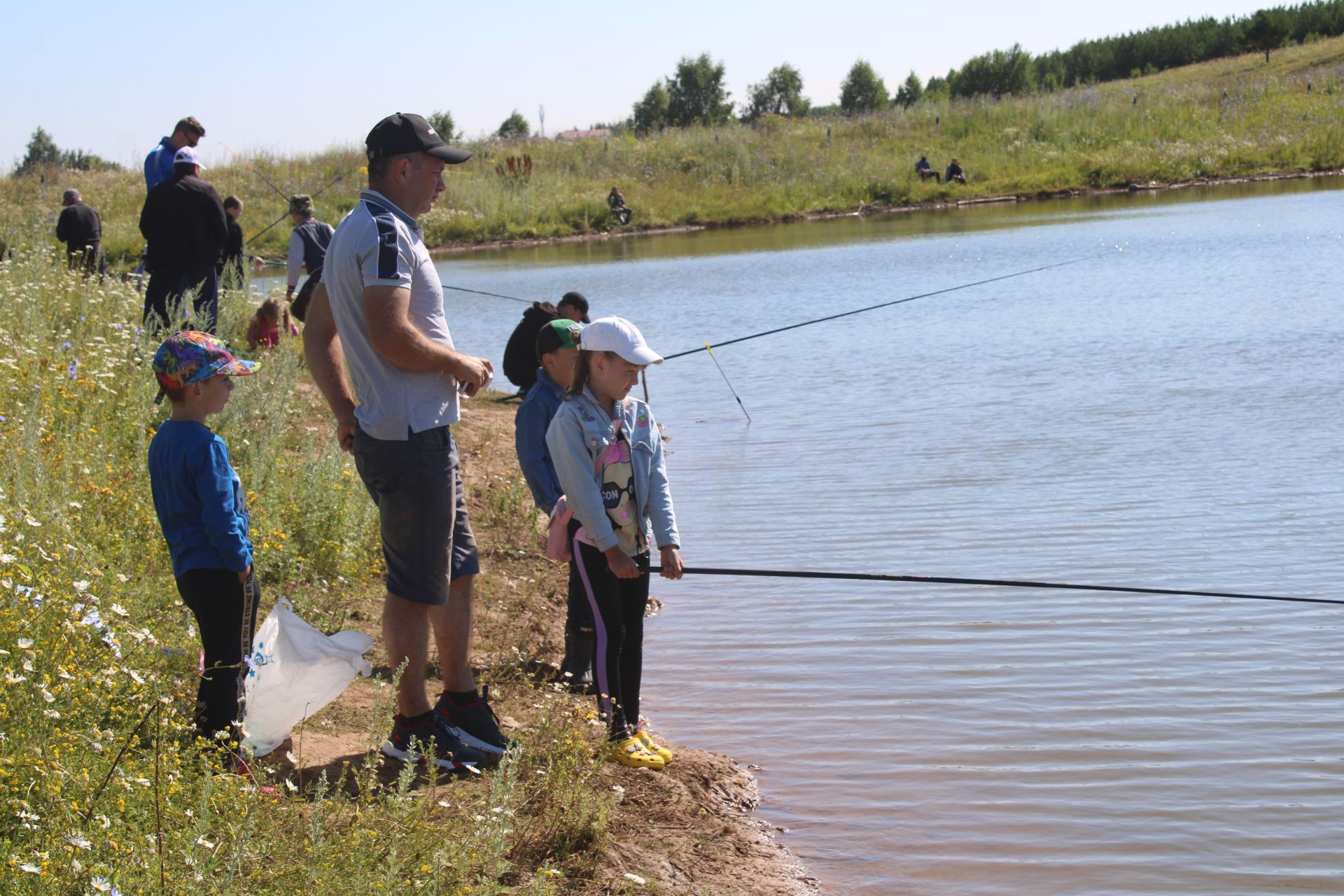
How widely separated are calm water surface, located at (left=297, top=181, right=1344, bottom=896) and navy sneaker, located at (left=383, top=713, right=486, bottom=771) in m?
1.02

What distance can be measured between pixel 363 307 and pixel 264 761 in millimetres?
A: 1306

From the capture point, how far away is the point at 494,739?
4090 mm

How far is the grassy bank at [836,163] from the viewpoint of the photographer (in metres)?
38.1

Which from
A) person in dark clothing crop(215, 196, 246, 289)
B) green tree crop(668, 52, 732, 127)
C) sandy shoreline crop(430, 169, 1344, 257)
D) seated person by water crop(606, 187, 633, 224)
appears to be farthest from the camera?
green tree crop(668, 52, 732, 127)

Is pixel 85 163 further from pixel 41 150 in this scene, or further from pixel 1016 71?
pixel 1016 71

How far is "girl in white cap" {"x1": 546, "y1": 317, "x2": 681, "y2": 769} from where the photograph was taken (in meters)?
4.25

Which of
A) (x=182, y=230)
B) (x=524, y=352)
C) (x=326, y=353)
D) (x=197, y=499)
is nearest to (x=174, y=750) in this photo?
(x=197, y=499)

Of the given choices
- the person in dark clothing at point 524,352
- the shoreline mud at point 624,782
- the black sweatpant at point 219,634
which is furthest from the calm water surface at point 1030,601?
the black sweatpant at point 219,634

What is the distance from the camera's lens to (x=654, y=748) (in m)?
4.41

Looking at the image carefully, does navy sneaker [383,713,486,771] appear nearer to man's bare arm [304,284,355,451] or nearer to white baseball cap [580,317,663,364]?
man's bare arm [304,284,355,451]

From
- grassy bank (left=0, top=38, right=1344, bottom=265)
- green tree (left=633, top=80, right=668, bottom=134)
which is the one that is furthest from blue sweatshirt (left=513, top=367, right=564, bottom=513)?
green tree (left=633, top=80, right=668, bottom=134)

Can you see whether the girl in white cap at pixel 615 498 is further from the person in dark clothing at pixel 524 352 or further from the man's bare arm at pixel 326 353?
the person in dark clothing at pixel 524 352

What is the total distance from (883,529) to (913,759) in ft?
9.58

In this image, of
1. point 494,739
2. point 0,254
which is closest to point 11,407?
point 494,739
